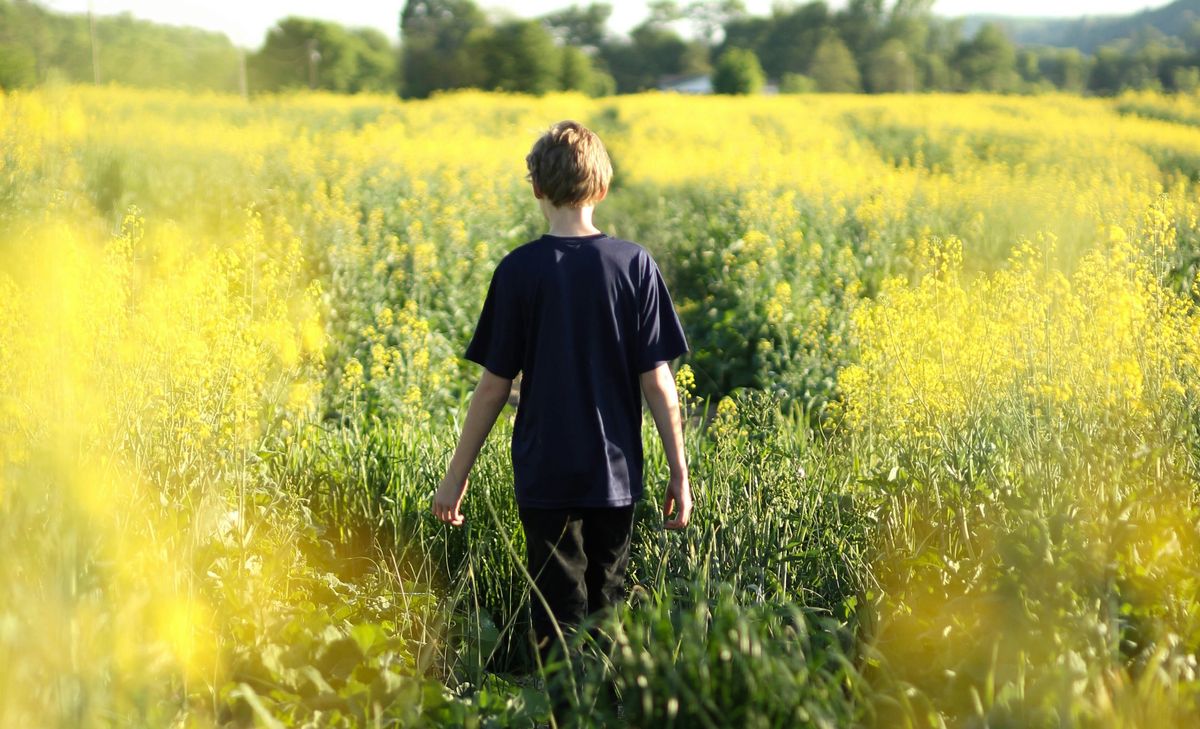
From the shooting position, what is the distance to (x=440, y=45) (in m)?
49.6

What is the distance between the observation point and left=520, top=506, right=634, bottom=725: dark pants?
8.78ft

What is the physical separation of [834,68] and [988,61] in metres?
11.4

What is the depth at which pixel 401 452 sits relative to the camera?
13.0 ft

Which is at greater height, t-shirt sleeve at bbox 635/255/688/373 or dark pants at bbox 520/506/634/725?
t-shirt sleeve at bbox 635/255/688/373

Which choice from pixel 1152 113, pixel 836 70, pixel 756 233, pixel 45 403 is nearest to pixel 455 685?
pixel 45 403

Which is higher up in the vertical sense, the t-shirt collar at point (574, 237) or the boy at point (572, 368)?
the t-shirt collar at point (574, 237)

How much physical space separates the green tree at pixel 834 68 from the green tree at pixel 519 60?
1079 cm

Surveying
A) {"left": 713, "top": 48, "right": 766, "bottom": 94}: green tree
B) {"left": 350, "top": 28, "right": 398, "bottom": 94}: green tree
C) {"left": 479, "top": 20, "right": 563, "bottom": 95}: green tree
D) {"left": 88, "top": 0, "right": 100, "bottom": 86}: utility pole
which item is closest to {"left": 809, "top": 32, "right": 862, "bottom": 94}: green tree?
{"left": 713, "top": 48, "right": 766, "bottom": 94}: green tree

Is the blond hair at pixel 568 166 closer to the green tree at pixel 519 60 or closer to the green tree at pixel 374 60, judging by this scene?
the green tree at pixel 374 60

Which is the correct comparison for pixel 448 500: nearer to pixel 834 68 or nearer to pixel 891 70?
pixel 891 70

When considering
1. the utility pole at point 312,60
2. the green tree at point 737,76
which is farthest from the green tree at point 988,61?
the utility pole at point 312,60

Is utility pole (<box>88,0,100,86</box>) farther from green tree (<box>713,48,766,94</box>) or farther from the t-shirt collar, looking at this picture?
green tree (<box>713,48,766,94</box>)

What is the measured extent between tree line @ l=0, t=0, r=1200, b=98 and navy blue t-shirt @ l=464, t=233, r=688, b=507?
14.9ft

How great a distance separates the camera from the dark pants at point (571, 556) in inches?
105
